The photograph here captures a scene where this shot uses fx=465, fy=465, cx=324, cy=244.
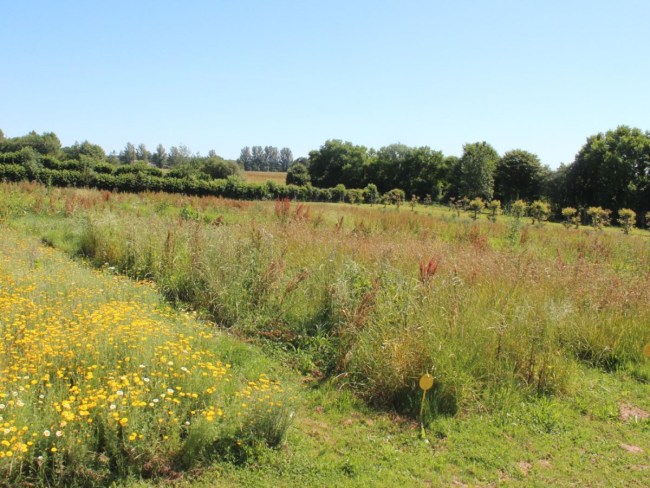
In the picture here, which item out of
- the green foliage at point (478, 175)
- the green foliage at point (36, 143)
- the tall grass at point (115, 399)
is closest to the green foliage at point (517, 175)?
the green foliage at point (478, 175)

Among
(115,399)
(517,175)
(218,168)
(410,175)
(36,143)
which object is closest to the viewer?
(115,399)

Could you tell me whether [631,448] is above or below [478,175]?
below

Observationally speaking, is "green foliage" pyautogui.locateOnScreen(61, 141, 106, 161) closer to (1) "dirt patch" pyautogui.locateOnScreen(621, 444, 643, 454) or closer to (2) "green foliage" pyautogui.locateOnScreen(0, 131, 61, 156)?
(2) "green foliage" pyautogui.locateOnScreen(0, 131, 61, 156)

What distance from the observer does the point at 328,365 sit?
5.08 metres

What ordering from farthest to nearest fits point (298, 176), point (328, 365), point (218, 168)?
1. point (298, 176)
2. point (218, 168)
3. point (328, 365)

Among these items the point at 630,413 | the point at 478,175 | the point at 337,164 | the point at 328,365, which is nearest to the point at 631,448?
the point at 630,413

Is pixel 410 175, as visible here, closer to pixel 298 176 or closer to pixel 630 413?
pixel 298 176

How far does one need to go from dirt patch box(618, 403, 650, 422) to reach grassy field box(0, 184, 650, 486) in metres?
0.02

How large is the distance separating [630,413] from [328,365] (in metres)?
3.01

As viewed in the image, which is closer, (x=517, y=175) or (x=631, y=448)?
(x=631, y=448)

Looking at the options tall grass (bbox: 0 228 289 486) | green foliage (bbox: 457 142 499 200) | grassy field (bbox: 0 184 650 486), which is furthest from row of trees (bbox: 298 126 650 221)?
tall grass (bbox: 0 228 289 486)

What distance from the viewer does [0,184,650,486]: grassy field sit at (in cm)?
327

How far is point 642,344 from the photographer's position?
19.1 ft

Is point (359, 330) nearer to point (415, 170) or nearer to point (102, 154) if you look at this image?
point (415, 170)
